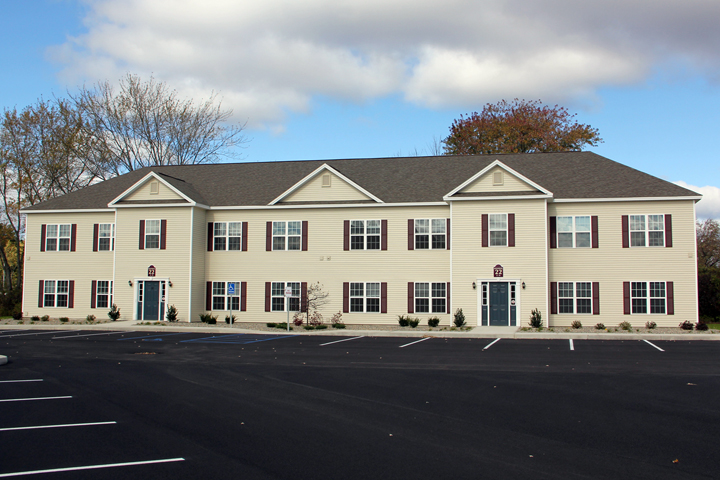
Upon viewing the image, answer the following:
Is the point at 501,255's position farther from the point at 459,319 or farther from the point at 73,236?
the point at 73,236

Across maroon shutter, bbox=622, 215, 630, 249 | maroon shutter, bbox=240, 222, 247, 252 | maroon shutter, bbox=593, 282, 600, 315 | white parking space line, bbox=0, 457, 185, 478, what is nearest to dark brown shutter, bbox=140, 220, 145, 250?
maroon shutter, bbox=240, 222, 247, 252

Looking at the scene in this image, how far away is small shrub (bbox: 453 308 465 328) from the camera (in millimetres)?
27519

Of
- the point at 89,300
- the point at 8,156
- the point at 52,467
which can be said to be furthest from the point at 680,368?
the point at 8,156

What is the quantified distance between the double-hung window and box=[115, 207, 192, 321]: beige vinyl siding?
8.51 metres

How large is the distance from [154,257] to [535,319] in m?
19.3

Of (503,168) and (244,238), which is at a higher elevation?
(503,168)

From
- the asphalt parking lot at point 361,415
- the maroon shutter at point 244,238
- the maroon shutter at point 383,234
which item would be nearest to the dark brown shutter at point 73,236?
the maroon shutter at point 244,238

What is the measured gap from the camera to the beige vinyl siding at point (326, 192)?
30.9 meters

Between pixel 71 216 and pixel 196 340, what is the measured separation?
15.5m

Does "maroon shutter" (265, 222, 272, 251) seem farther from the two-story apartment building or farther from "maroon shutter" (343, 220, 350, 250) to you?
"maroon shutter" (343, 220, 350, 250)

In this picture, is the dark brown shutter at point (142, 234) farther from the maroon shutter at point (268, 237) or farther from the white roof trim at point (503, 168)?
the white roof trim at point (503, 168)

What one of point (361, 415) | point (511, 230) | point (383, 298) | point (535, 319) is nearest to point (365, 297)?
point (383, 298)

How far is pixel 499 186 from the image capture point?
2820 centimetres

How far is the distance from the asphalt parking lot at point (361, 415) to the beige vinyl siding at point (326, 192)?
1387cm
